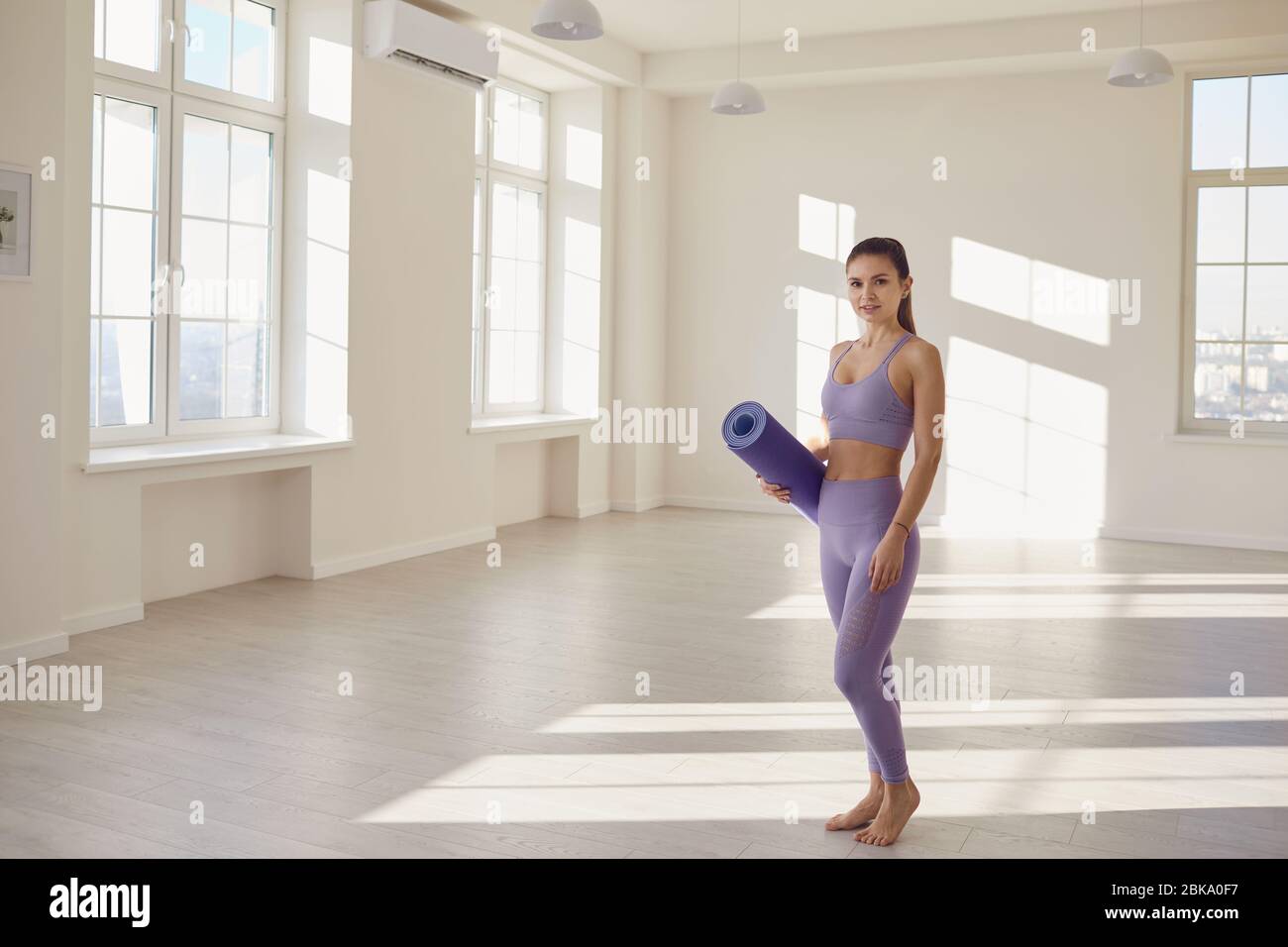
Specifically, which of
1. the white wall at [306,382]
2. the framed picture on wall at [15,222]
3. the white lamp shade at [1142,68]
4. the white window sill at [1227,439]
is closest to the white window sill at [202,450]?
the white wall at [306,382]

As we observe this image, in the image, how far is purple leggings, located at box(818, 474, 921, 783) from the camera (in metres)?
2.75

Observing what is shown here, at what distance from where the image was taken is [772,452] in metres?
2.78

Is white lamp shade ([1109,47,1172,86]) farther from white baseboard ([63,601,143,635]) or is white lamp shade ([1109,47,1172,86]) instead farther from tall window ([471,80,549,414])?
white baseboard ([63,601,143,635])

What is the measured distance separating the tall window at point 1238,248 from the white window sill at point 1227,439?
86 mm

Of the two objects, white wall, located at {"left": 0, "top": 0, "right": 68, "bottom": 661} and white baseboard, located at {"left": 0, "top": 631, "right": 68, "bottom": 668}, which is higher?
white wall, located at {"left": 0, "top": 0, "right": 68, "bottom": 661}

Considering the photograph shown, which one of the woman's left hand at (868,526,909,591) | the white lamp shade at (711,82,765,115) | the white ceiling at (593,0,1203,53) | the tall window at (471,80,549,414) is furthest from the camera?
the tall window at (471,80,549,414)

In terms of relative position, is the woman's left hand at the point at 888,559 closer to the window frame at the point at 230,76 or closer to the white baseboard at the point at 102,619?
the white baseboard at the point at 102,619

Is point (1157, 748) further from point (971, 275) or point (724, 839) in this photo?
point (971, 275)

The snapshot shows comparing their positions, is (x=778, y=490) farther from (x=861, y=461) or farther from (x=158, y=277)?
(x=158, y=277)

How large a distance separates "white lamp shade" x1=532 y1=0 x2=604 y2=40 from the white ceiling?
243cm

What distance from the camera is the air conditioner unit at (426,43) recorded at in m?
6.30

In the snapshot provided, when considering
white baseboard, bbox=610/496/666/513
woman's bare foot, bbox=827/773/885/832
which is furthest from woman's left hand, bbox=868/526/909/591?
white baseboard, bbox=610/496/666/513

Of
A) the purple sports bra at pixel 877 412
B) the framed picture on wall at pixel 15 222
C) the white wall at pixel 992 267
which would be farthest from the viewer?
the white wall at pixel 992 267

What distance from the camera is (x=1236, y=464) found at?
7812 mm
